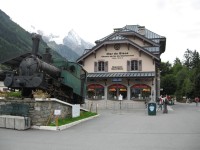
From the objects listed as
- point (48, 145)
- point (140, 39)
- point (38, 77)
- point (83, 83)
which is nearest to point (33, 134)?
point (48, 145)

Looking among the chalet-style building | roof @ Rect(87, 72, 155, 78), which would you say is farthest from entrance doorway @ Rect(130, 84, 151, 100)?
roof @ Rect(87, 72, 155, 78)

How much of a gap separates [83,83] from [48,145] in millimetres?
11962

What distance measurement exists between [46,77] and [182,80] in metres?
70.7

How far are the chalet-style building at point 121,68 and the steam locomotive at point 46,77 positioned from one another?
44.5 ft

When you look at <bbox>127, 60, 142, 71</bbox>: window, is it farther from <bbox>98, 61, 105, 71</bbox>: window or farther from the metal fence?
the metal fence

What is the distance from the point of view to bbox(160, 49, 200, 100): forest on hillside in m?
57.9

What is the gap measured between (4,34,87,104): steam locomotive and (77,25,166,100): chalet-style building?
44.5 ft

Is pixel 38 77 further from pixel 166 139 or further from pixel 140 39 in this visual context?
pixel 140 39

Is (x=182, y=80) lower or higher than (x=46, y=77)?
higher

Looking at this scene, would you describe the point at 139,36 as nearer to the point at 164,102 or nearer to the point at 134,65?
the point at 134,65

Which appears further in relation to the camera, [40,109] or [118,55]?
[118,55]

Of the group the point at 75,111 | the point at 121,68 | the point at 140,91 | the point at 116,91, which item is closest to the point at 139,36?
the point at 121,68

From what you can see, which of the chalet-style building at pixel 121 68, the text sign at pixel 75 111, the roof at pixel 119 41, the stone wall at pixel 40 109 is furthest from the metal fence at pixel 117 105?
the stone wall at pixel 40 109

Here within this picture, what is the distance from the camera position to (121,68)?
3534cm
